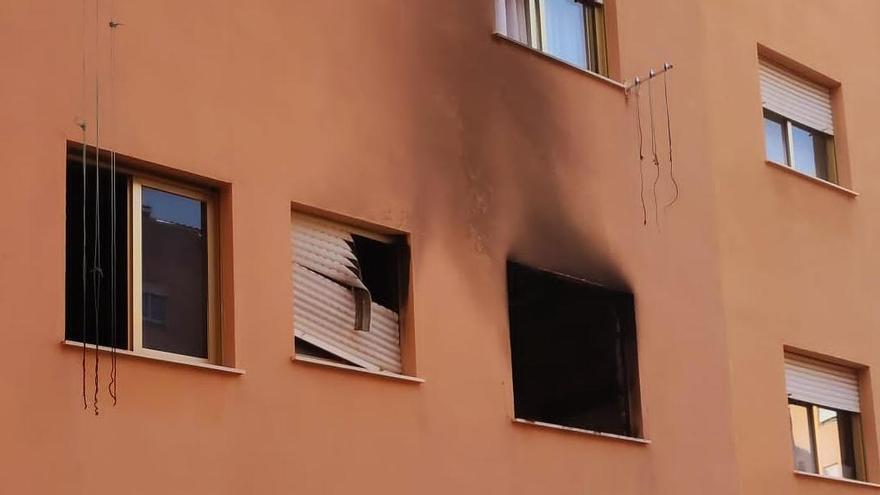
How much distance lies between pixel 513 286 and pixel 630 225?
63.8 inches

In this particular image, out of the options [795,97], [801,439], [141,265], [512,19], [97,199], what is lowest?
[801,439]

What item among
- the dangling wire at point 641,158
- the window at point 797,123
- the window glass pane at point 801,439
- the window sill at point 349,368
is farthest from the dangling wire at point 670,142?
the window sill at point 349,368

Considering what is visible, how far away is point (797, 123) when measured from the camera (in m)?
16.9

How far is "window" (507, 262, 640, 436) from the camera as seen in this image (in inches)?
508

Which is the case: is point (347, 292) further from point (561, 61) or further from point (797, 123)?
point (797, 123)

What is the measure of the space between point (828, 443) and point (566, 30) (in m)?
4.59

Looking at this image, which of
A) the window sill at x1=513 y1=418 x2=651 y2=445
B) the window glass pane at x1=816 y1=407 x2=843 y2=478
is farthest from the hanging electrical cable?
the window glass pane at x1=816 y1=407 x2=843 y2=478

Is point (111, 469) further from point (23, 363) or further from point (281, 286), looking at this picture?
point (281, 286)

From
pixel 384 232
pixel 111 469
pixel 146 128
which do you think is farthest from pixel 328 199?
pixel 111 469

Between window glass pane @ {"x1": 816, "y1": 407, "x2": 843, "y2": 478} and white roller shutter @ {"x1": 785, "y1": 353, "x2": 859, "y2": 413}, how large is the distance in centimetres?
10

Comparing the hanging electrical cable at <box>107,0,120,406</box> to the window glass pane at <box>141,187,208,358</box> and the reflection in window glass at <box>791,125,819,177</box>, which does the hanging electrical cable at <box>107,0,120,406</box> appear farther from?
the reflection in window glass at <box>791,125,819,177</box>

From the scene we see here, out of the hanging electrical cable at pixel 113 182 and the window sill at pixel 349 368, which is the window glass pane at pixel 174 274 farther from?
the window sill at pixel 349 368

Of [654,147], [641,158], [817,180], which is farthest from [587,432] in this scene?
[817,180]

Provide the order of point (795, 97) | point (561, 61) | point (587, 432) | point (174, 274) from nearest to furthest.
A: point (174, 274)
point (587, 432)
point (561, 61)
point (795, 97)
